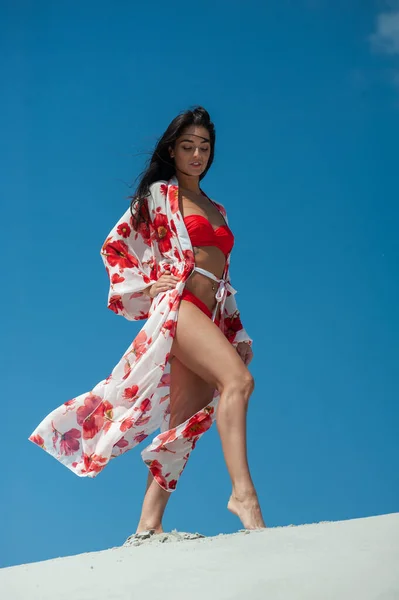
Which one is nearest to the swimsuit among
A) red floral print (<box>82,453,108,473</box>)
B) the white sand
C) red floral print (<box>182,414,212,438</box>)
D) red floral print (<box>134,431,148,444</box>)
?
red floral print (<box>182,414,212,438</box>)

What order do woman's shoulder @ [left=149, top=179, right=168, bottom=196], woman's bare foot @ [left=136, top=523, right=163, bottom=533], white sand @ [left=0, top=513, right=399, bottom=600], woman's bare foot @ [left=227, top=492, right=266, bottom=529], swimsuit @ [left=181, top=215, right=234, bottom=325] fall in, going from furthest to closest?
woman's shoulder @ [left=149, top=179, right=168, bottom=196] → swimsuit @ [left=181, top=215, right=234, bottom=325] → woman's bare foot @ [left=136, top=523, right=163, bottom=533] → woman's bare foot @ [left=227, top=492, right=266, bottom=529] → white sand @ [left=0, top=513, right=399, bottom=600]

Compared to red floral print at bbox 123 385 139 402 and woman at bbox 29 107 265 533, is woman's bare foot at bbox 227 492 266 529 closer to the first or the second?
woman at bbox 29 107 265 533

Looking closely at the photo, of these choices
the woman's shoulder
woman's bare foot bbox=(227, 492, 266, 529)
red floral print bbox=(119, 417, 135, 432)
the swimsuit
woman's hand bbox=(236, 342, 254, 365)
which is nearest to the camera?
woman's bare foot bbox=(227, 492, 266, 529)

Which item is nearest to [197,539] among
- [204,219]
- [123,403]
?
[123,403]

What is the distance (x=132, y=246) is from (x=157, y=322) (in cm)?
43

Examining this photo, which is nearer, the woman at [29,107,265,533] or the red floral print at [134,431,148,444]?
the woman at [29,107,265,533]

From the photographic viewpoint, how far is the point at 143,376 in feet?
12.1

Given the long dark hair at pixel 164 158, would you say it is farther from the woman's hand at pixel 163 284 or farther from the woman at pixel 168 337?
the woman's hand at pixel 163 284

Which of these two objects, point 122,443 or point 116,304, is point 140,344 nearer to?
point 116,304

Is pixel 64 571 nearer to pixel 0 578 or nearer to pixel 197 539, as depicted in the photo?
pixel 0 578

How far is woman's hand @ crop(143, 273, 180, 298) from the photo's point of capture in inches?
146

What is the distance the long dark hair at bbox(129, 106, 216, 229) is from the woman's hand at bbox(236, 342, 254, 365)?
71cm

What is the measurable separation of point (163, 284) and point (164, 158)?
0.63m

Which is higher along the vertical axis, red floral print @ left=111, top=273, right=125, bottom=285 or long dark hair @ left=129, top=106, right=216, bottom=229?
long dark hair @ left=129, top=106, right=216, bottom=229
